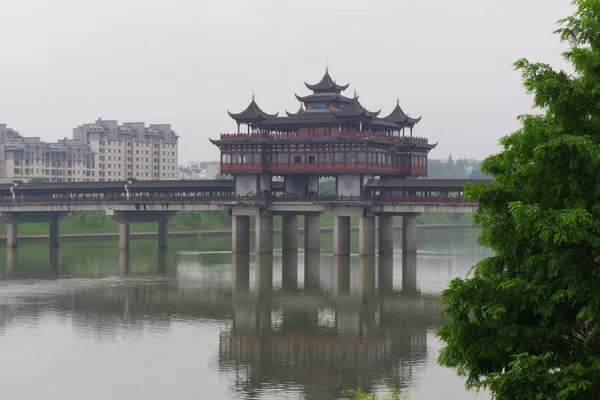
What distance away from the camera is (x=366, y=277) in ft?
254

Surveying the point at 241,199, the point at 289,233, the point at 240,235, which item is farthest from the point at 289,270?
the point at 289,233

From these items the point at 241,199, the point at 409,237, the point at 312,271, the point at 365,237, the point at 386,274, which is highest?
the point at 241,199

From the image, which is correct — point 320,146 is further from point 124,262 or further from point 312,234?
point 124,262

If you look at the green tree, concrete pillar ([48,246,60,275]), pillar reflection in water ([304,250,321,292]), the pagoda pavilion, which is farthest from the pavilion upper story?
the green tree

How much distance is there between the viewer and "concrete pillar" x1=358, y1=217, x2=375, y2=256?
308 feet

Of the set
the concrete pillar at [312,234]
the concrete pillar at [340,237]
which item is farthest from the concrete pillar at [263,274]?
the concrete pillar at [312,234]

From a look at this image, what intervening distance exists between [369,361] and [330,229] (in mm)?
121320

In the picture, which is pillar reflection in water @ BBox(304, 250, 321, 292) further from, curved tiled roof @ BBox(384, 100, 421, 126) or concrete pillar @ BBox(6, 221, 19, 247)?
concrete pillar @ BBox(6, 221, 19, 247)

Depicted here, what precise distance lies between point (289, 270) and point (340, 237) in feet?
42.2

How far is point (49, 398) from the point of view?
114 feet

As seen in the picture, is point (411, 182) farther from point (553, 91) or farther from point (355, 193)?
point (553, 91)

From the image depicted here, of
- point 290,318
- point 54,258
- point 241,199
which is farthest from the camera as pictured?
point 241,199

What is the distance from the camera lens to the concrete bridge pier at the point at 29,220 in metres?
110

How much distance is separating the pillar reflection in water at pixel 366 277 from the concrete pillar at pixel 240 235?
14401 mm
